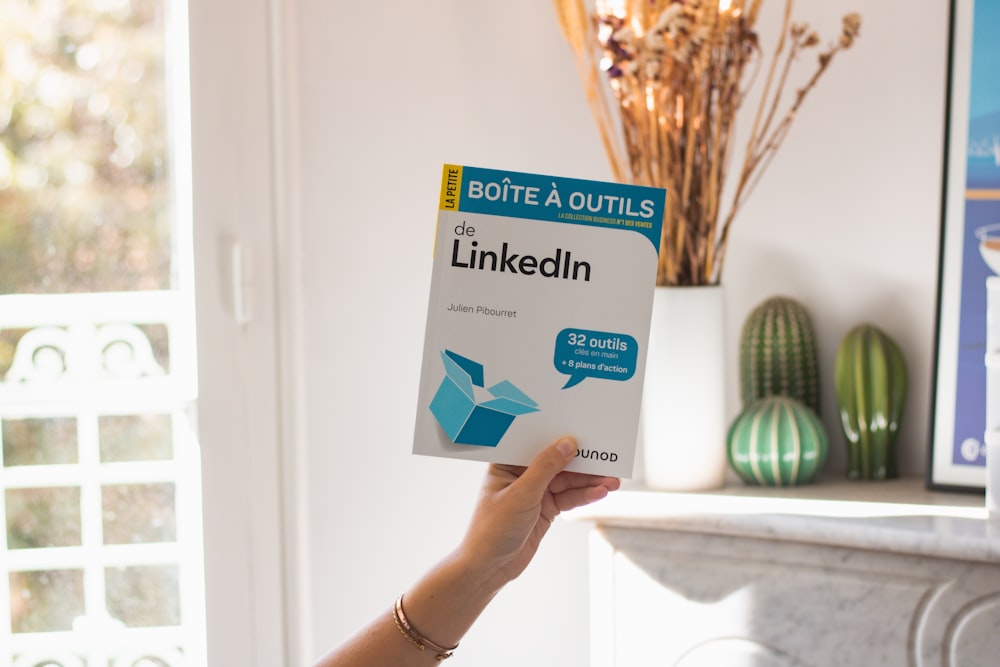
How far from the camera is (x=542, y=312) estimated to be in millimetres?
952

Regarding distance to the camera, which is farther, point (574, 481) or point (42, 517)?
point (42, 517)

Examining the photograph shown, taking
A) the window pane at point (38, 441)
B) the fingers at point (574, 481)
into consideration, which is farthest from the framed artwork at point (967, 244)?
the window pane at point (38, 441)

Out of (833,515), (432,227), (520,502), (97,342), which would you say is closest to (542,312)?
(520,502)

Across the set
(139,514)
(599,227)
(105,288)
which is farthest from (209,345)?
(599,227)

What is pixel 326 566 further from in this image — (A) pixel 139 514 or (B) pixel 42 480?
(B) pixel 42 480

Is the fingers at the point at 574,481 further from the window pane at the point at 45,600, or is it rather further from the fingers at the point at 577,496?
the window pane at the point at 45,600

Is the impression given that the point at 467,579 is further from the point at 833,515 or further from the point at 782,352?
the point at 782,352

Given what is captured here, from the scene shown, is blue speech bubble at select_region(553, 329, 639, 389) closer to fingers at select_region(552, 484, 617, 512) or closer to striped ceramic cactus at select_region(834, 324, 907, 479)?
fingers at select_region(552, 484, 617, 512)

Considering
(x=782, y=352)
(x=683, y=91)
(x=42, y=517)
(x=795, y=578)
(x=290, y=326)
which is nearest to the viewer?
(x=795, y=578)

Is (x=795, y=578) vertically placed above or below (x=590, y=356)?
below

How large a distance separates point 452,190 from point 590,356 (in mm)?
211

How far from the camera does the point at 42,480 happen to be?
5.68 ft

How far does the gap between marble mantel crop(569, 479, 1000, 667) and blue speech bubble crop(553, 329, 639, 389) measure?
52 cm

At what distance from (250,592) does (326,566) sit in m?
0.15
